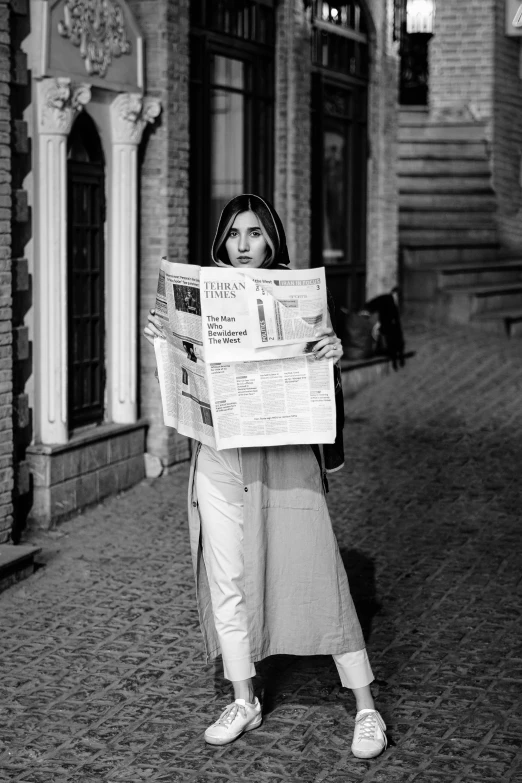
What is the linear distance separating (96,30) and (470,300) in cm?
930

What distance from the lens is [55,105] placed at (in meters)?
8.36

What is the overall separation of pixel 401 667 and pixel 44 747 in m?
1.68

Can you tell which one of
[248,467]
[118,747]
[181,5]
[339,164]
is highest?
[181,5]

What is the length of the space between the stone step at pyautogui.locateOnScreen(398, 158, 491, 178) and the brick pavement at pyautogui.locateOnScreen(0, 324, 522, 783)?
34.7ft

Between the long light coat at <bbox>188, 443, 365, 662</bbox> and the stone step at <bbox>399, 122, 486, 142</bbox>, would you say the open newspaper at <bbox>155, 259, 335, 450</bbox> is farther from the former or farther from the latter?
the stone step at <bbox>399, 122, 486, 142</bbox>

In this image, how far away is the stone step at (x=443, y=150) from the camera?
20.6 metres

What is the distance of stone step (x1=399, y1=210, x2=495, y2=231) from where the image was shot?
64.6 ft

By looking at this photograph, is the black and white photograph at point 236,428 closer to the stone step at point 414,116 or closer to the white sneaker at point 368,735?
the white sneaker at point 368,735

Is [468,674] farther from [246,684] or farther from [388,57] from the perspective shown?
[388,57]

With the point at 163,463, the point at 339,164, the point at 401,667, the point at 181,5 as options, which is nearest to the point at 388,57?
the point at 339,164

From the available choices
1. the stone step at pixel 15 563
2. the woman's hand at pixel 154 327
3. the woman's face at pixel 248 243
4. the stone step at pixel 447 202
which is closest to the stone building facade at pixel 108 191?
the stone step at pixel 15 563

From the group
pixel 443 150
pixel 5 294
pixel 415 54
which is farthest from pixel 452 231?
pixel 5 294

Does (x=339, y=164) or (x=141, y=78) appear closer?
(x=141, y=78)

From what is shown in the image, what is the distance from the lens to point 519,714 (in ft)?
17.7
